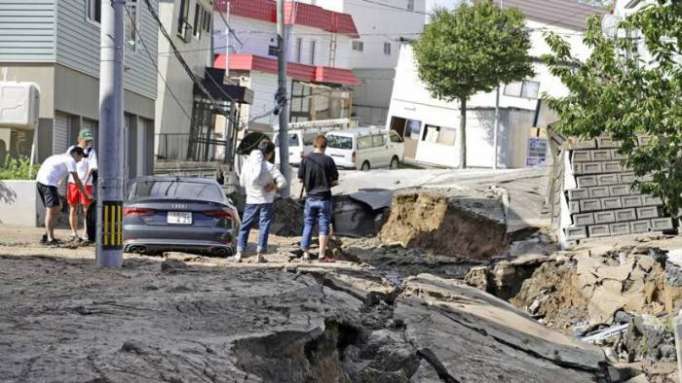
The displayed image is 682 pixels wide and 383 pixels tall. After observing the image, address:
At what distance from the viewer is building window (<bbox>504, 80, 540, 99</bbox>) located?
171 ft

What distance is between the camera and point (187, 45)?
34.5m

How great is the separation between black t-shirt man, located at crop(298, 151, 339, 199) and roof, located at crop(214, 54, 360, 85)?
39737mm

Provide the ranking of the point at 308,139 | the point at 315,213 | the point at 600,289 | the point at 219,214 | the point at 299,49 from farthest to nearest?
1. the point at 299,49
2. the point at 308,139
3. the point at 600,289
4. the point at 219,214
5. the point at 315,213

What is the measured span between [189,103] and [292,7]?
65.9ft

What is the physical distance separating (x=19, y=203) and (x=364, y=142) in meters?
24.8

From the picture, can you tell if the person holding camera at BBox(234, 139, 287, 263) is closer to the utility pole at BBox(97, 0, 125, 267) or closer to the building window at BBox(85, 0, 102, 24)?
the utility pole at BBox(97, 0, 125, 267)

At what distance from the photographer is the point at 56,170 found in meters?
14.6

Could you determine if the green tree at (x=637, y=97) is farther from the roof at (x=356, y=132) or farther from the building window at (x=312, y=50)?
the building window at (x=312, y=50)

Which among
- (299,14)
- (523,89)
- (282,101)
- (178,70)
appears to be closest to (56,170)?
(282,101)

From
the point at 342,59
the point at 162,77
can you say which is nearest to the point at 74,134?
the point at 162,77

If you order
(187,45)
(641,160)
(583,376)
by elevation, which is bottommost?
(583,376)

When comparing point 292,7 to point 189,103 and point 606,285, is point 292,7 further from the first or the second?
point 606,285

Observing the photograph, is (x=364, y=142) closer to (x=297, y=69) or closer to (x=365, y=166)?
(x=365, y=166)

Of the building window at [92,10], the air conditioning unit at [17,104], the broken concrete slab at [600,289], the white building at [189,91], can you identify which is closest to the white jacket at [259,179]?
the broken concrete slab at [600,289]
